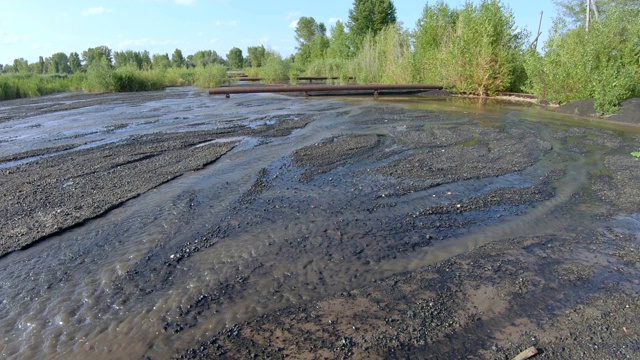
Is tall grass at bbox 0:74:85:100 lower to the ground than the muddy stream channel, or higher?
higher

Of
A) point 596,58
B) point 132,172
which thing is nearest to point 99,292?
point 132,172

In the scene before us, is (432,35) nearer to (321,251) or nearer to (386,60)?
(386,60)

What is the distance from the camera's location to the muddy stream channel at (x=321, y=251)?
112 inches

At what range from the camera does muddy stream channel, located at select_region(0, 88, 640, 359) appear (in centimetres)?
285

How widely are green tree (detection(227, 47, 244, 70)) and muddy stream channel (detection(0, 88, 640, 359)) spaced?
70439mm

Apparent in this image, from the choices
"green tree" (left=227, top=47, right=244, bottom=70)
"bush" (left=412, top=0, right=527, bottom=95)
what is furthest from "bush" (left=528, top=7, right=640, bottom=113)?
"green tree" (left=227, top=47, right=244, bottom=70)

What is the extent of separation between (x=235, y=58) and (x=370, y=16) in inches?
1611

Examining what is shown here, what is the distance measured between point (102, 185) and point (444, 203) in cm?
527

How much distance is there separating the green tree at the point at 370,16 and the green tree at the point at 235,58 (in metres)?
38.8

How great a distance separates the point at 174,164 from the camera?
7.24m

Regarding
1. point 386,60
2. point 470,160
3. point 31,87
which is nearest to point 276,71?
point 386,60

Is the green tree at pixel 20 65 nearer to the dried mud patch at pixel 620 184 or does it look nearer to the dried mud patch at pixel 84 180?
the dried mud patch at pixel 84 180

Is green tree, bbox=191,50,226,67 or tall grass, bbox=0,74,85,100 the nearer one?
tall grass, bbox=0,74,85,100

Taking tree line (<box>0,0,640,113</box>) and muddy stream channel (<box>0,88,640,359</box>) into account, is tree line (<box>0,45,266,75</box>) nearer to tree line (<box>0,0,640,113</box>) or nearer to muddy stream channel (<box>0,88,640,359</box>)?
tree line (<box>0,0,640,113</box>)
